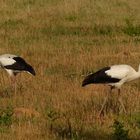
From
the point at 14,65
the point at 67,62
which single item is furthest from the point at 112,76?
the point at 67,62

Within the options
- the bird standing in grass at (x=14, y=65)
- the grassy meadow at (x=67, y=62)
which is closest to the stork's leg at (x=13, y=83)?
the bird standing in grass at (x=14, y=65)

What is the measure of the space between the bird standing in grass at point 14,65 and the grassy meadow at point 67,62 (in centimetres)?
34

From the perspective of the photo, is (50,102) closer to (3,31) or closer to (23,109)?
(23,109)

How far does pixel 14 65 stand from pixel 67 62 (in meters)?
3.33

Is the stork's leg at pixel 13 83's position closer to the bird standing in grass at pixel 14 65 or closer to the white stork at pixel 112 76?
the bird standing in grass at pixel 14 65

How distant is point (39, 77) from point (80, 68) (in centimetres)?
162

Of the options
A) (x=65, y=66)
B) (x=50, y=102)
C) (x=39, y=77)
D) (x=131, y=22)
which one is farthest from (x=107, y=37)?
(x=50, y=102)

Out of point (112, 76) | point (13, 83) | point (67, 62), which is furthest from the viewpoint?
point (67, 62)

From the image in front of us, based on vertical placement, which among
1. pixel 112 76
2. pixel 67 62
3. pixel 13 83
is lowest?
pixel 13 83

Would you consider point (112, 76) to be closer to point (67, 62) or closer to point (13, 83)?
point (13, 83)

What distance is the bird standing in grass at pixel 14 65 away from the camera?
40.5ft

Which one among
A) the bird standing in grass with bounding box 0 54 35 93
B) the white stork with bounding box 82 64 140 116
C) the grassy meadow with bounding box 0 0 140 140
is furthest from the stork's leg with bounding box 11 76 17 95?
the white stork with bounding box 82 64 140 116

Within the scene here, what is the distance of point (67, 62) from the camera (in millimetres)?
15641

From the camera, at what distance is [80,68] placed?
48.9 ft
